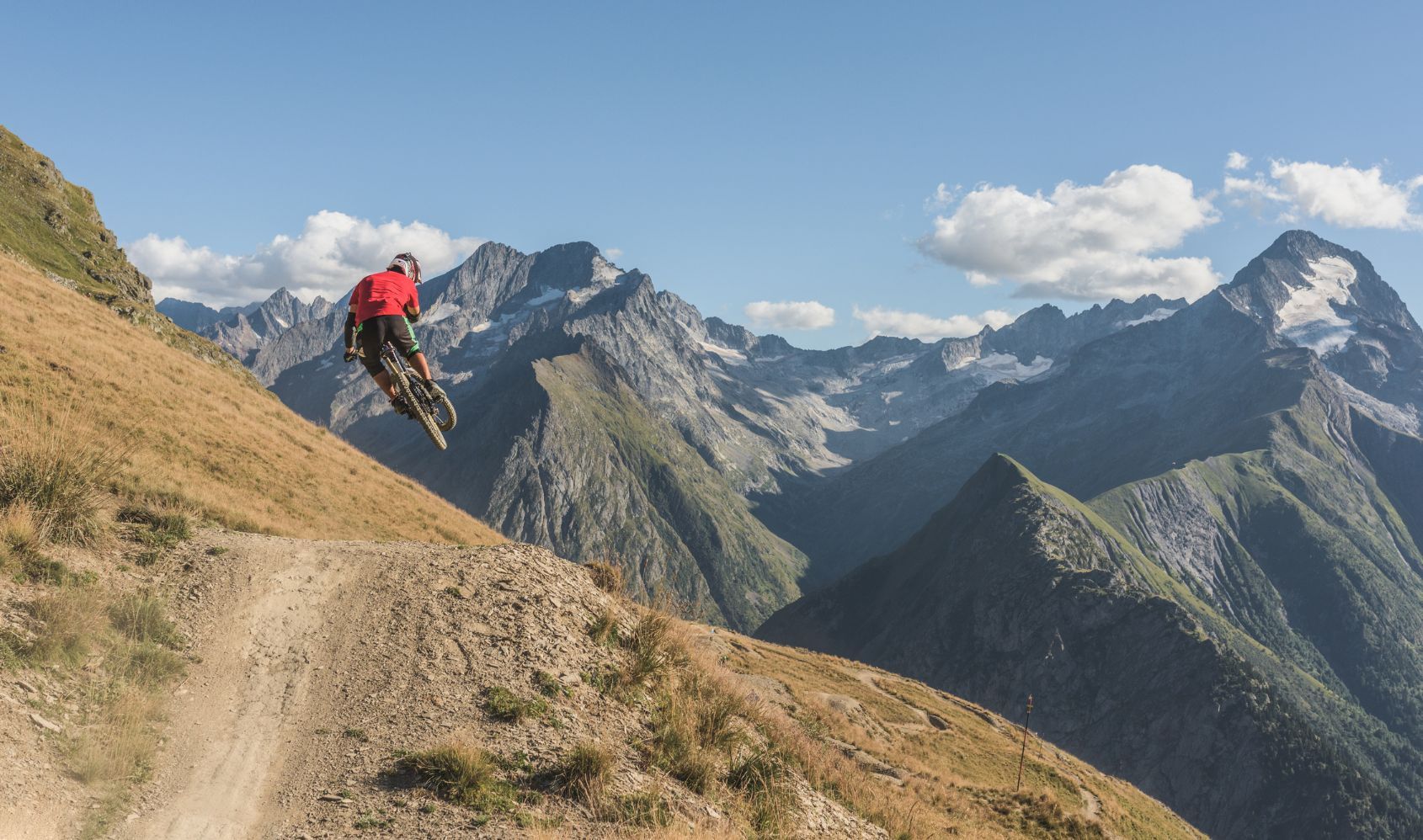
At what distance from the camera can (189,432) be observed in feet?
102

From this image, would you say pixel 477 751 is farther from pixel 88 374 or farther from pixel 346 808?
pixel 88 374

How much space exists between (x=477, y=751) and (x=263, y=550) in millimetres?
8530

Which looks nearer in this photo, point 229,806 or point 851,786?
point 229,806

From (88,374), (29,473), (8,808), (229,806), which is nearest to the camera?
(8,808)

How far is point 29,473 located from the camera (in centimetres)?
1477

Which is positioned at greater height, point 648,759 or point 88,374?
point 88,374

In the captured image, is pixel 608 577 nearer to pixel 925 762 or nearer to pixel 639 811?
pixel 639 811

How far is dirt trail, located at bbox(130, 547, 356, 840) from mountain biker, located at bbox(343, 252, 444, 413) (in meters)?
4.83

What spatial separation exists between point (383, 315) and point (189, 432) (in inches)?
802

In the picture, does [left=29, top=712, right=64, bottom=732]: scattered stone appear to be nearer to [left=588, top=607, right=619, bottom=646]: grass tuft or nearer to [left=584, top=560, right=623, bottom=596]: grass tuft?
[left=588, top=607, right=619, bottom=646]: grass tuft

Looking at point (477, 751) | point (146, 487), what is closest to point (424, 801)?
point (477, 751)

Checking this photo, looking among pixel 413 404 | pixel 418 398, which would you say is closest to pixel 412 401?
pixel 413 404

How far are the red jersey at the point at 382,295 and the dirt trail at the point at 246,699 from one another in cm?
581

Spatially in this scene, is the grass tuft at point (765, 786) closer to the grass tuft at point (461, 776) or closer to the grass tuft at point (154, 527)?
the grass tuft at point (461, 776)
